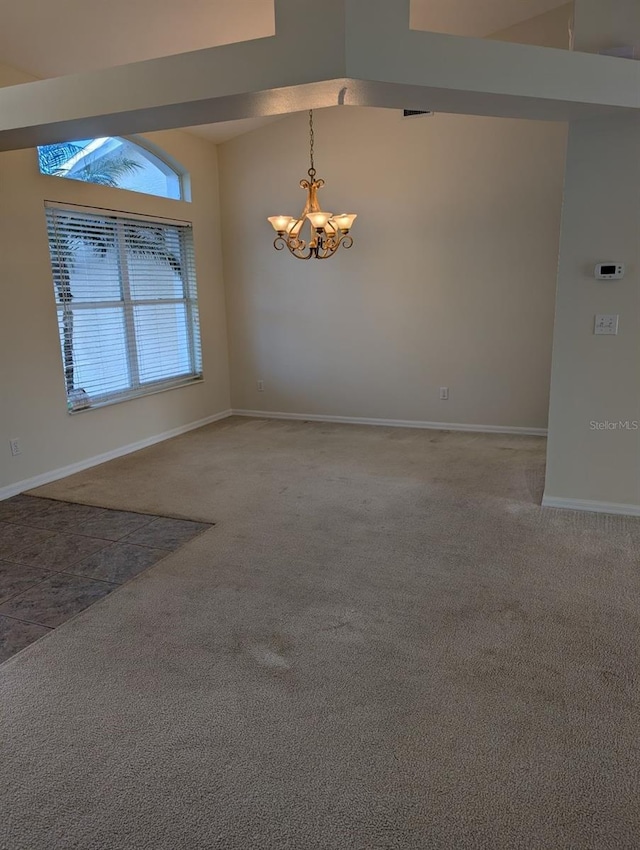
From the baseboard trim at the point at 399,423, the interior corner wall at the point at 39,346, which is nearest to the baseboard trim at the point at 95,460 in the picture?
the interior corner wall at the point at 39,346

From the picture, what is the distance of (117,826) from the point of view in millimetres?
1561

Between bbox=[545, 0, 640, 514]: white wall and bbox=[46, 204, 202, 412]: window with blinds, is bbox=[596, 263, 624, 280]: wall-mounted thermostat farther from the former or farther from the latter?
bbox=[46, 204, 202, 412]: window with blinds

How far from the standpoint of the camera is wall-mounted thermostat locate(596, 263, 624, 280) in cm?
335

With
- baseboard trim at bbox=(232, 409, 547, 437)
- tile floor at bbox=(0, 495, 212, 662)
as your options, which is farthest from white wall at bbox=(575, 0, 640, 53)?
tile floor at bbox=(0, 495, 212, 662)

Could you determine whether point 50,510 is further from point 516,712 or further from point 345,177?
point 345,177

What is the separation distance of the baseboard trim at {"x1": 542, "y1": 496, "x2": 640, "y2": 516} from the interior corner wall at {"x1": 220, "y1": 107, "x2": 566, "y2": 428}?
6.37 ft

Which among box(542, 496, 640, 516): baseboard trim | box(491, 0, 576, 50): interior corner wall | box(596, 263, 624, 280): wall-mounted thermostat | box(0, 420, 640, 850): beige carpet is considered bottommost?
box(0, 420, 640, 850): beige carpet

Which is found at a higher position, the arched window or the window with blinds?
the arched window

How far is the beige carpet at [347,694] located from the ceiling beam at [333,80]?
2.29 m

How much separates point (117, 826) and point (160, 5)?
13.9 ft

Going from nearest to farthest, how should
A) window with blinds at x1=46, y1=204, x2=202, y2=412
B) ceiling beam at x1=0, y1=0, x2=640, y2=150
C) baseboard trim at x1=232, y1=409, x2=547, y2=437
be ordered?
1. ceiling beam at x1=0, y1=0, x2=640, y2=150
2. window with blinds at x1=46, y1=204, x2=202, y2=412
3. baseboard trim at x1=232, y1=409, x2=547, y2=437

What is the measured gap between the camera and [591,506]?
12.0 ft

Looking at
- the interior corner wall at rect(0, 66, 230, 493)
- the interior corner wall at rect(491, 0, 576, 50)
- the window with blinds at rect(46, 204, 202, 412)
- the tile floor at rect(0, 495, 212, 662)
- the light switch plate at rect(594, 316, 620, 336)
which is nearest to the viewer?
the tile floor at rect(0, 495, 212, 662)

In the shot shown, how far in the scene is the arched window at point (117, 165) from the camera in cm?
445
